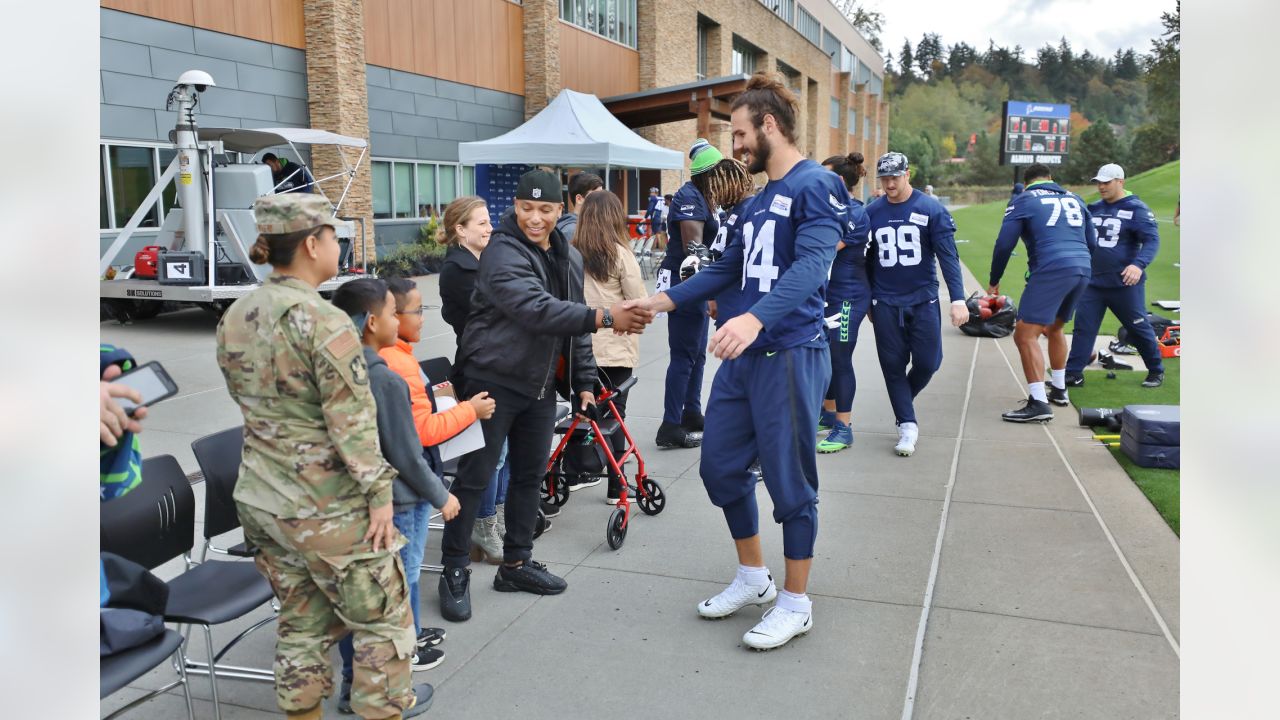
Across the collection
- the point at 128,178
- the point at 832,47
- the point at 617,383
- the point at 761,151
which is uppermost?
the point at 832,47

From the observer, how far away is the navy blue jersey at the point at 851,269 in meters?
7.10

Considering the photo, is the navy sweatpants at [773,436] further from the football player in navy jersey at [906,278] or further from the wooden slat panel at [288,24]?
the wooden slat panel at [288,24]

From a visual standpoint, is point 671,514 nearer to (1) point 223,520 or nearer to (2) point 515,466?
(2) point 515,466

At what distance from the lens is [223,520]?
12.5 feet

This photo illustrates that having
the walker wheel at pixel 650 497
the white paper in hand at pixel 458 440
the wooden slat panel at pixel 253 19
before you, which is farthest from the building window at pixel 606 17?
the white paper in hand at pixel 458 440

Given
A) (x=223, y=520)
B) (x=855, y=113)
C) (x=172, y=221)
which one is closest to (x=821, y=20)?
(x=855, y=113)

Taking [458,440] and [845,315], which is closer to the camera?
[458,440]

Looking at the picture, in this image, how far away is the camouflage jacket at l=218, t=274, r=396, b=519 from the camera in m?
2.66

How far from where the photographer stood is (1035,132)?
26.0m

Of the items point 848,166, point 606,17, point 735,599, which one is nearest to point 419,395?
point 735,599

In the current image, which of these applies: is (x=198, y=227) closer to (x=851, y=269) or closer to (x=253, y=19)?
(x=253, y=19)

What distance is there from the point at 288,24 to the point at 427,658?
17045 millimetres

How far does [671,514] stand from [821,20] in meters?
64.0

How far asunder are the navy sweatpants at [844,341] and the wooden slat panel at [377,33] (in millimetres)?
15494
